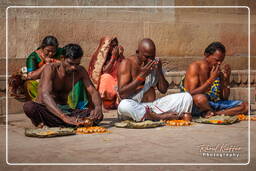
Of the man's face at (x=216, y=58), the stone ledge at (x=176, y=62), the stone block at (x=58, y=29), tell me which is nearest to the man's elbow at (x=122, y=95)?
the man's face at (x=216, y=58)

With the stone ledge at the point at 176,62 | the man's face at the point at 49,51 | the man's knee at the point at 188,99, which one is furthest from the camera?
the stone ledge at the point at 176,62

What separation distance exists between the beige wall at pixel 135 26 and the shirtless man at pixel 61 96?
3.56 meters

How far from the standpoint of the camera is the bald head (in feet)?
24.1

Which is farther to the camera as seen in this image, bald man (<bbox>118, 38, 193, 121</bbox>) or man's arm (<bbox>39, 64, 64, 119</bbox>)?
bald man (<bbox>118, 38, 193, 121</bbox>)

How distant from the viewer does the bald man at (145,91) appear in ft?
24.1

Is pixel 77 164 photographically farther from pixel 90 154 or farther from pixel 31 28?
pixel 31 28

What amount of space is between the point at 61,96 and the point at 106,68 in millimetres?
3044

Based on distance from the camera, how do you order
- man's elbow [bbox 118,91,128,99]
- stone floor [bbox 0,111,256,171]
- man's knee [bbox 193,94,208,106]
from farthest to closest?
man's knee [bbox 193,94,208,106], man's elbow [bbox 118,91,128,99], stone floor [bbox 0,111,256,171]

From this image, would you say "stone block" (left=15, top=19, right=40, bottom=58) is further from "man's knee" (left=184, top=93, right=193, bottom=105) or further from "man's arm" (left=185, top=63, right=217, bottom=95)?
"man's knee" (left=184, top=93, right=193, bottom=105)

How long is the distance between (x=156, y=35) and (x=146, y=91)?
4.42 m

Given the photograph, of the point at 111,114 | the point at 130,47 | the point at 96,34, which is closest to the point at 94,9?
the point at 96,34

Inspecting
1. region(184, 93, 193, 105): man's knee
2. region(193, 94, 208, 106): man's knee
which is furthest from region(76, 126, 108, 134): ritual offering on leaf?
region(193, 94, 208, 106): man's knee

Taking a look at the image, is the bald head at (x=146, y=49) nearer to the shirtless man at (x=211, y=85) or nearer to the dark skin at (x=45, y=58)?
the shirtless man at (x=211, y=85)

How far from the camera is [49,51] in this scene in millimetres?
8812
